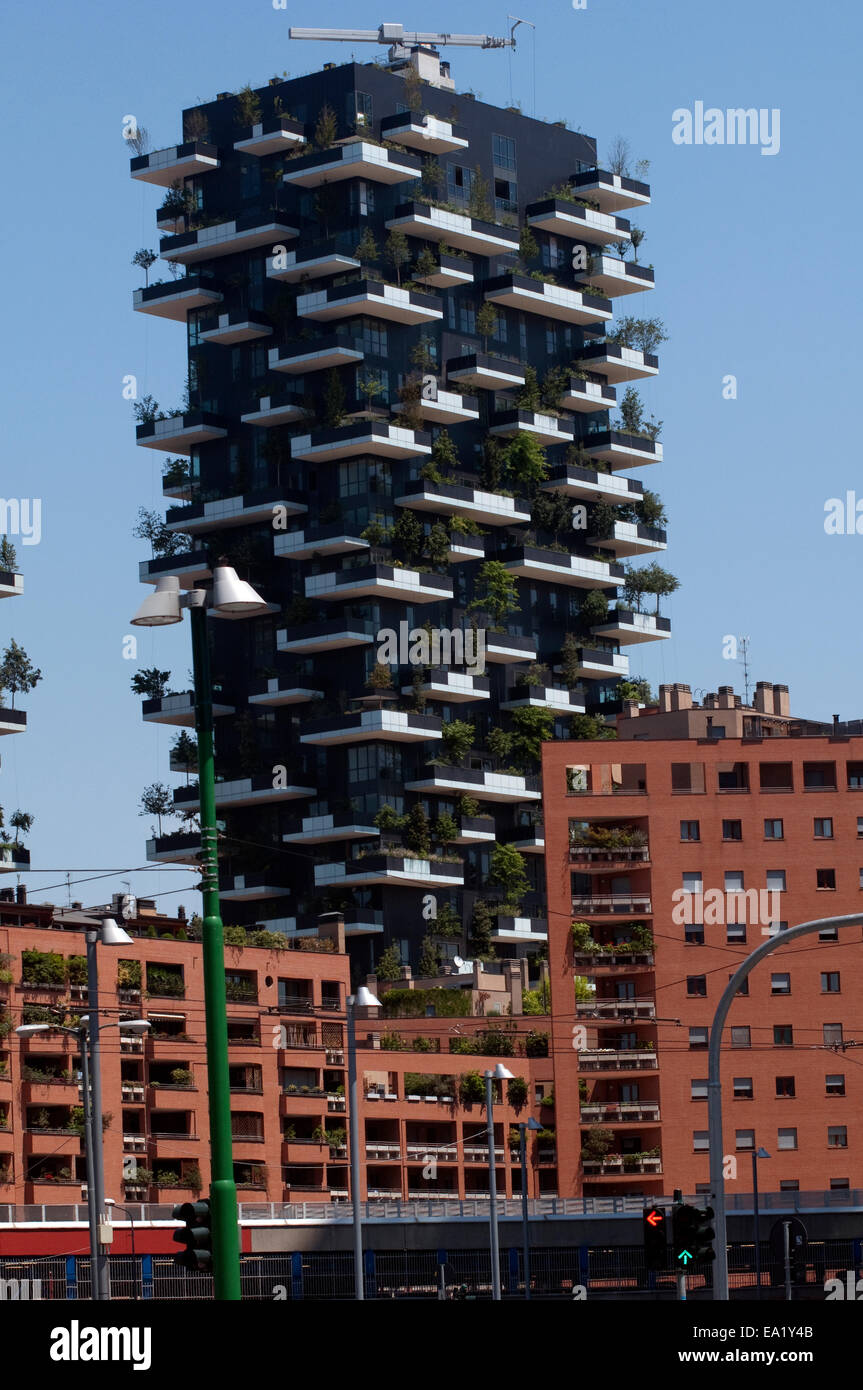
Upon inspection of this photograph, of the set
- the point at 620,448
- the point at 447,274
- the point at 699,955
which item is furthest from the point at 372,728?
the point at 620,448

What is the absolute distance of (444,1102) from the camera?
414ft

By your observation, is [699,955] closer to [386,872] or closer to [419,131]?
[386,872]

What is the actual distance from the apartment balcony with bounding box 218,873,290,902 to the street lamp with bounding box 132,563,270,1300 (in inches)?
4830

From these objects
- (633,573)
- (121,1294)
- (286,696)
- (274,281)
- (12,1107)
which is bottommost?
(121,1294)

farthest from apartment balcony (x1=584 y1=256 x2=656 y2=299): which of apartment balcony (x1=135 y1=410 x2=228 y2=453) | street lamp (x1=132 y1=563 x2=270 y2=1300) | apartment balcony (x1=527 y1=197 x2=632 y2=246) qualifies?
street lamp (x1=132 y1=563 x2=270 y2=1300)

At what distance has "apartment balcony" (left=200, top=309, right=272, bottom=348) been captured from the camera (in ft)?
515

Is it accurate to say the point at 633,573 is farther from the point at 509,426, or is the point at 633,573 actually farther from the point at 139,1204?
the point at 139,1204

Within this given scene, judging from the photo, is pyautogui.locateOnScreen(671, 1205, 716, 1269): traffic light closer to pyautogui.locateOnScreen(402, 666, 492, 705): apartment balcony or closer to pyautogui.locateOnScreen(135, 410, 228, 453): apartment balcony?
pyautogui.locateOnScreen(402, 666, 492, 705): apartment balcony

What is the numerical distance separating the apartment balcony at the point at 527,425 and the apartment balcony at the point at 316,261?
15.4 meters

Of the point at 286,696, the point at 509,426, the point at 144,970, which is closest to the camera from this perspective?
the point at 144,970

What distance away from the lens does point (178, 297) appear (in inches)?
6344

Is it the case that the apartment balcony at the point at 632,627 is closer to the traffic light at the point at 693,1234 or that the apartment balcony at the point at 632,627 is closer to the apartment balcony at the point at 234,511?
the apartment balcony at the point at 234,511
